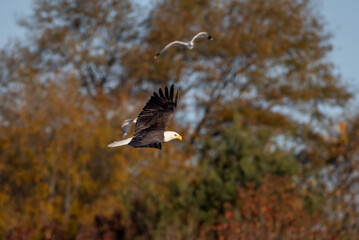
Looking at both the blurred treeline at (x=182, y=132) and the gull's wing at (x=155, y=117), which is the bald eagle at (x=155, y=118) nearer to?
the gull's wing at (x=155, y=117)

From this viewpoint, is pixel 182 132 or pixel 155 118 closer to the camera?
pixel 155 118

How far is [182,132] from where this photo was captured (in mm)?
26141

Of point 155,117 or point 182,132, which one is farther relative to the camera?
point 182,132

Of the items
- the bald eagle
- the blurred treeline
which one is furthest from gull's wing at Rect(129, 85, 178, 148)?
the blurred treeline

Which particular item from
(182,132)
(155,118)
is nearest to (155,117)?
(155,118)

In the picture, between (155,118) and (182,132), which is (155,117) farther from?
(182,132)

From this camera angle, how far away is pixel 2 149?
20.7 metres

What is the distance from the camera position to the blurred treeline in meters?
19.1

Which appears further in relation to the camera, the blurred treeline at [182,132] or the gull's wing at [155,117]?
the blurred treeline at [182,132]

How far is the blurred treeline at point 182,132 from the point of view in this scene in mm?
19141

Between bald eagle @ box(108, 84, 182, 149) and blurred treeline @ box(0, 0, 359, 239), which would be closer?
bald eagle @ box(108, 84, 182, 149)

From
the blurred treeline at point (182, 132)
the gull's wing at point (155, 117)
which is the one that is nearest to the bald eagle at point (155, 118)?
the gull's wing at point (155, 117)

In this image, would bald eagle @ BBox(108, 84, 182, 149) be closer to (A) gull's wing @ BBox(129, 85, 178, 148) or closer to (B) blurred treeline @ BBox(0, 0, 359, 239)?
(A) gull's wing @ BBox(129, 85, 178, 148)

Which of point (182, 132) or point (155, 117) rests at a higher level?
point (182, 132)
